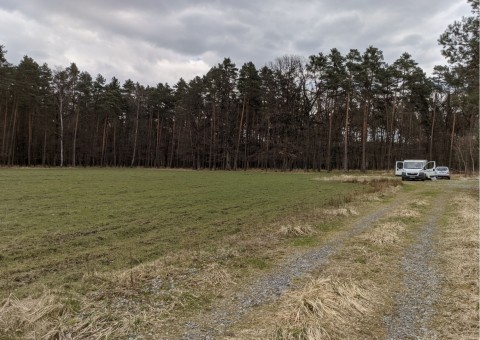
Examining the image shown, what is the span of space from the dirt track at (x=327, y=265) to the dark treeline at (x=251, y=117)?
50290 mm

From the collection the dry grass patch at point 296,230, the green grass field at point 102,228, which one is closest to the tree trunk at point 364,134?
the green grass field at point 102,228

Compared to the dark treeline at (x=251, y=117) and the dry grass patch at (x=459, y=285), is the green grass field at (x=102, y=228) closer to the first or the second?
the dry grass patch at (x=459, y=285)

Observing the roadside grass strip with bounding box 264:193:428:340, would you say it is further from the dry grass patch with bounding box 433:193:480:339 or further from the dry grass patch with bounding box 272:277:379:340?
the dry grass patch with bounding box 433:193:480:339

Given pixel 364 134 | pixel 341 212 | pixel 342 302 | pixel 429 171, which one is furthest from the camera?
pixel 364 134

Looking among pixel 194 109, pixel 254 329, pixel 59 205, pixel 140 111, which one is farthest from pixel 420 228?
pixel 140 111

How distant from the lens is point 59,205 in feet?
49.5

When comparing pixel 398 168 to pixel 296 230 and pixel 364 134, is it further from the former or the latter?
pixel 296 230

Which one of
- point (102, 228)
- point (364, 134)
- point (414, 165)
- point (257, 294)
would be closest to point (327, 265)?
point (257, 294)

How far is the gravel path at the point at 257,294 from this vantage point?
4.31 meters

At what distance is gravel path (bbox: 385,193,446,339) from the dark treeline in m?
50.3

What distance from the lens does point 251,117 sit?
71.3 m

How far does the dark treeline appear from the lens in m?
58.9

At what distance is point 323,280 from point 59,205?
43.7ft

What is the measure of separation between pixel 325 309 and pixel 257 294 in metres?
1.27
